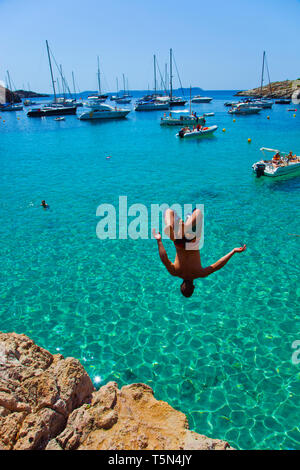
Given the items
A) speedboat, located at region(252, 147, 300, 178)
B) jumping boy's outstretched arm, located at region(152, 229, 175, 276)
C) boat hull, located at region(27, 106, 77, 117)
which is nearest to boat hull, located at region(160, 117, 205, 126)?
speedboat, located at region(252, 147, 300, 178)

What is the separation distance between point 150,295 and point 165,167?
1818 centimetres

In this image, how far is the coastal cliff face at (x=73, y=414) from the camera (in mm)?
4039

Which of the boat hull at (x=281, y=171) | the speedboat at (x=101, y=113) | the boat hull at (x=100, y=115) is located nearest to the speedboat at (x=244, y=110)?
the boat hull at (x=100, y=115)

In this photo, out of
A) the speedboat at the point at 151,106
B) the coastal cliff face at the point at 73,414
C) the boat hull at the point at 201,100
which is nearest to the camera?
the coastal cliff face at the point at 73,414

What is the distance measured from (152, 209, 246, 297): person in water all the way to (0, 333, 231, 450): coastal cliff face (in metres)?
2.17

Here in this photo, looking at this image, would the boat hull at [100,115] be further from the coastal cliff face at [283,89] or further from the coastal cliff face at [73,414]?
the coastal cliff face at [73,414]

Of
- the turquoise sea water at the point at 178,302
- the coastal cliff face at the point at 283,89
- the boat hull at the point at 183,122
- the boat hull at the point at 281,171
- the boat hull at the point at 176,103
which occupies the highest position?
the coastal cliff face at the point at 283,89

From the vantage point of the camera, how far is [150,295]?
30.5ft

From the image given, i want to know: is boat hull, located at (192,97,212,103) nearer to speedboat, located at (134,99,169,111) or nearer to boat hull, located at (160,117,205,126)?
speedboat, located at (134,99,169,111)

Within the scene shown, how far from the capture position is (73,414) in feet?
15.0

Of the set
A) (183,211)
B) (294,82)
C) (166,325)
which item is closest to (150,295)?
(166,325)

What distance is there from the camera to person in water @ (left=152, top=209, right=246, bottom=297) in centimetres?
477

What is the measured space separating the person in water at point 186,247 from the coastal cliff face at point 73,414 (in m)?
2.17

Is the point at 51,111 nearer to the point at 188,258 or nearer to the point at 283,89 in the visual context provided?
the point at 283,89
